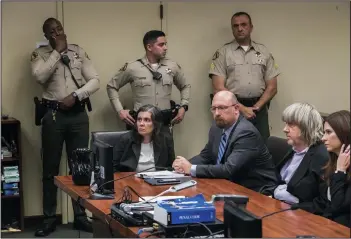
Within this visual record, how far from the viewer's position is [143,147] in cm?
445

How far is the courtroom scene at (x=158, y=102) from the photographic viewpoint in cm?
367

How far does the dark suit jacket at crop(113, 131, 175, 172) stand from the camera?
439cm

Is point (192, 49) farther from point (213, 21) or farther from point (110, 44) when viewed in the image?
point (110, 44)

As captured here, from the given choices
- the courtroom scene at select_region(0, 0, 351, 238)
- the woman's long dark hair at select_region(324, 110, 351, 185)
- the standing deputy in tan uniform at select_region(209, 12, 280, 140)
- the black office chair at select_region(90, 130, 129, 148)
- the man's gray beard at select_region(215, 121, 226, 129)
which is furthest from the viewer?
the standing deputy in tan uniform at select_region(209, 12, 280, 140)

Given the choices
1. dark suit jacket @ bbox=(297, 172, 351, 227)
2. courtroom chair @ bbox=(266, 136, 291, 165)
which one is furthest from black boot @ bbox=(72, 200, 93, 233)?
dark suit jacket @ bbox=(297, 172, 351, 227)

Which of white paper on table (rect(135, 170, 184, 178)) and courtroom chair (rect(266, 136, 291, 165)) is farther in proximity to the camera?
courtroom chair (rect(266, 136, 291, 165))

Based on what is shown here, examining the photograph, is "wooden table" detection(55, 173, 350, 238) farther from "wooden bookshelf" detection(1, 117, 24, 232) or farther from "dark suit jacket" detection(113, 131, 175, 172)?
"wooden bookshelf" detection(1, 117, 24, 232)

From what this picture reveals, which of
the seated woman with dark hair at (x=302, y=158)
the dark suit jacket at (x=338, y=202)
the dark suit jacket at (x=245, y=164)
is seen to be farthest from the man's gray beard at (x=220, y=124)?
the dark suit jacket at (x=338, y=202)

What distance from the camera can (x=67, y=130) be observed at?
17.4 feet

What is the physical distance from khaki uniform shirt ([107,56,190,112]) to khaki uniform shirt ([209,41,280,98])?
446 mm

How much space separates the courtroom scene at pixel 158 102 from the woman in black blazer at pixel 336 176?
0.04 metres

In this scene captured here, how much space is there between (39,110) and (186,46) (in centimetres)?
151

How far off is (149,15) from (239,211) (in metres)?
3.83

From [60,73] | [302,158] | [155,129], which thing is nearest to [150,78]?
[60,73]
